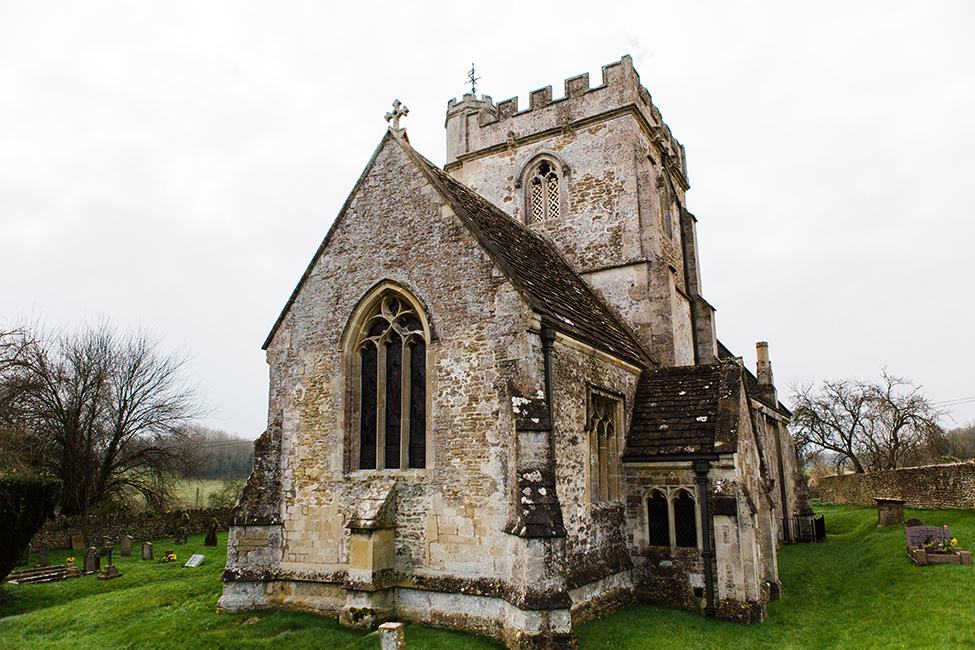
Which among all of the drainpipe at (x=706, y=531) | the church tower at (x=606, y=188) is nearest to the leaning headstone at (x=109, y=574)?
the church tower at (x=606, y=188)

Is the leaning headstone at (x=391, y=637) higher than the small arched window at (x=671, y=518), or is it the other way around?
the small arched window at (x=671, y=518)

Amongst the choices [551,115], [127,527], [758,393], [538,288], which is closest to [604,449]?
[538,288]

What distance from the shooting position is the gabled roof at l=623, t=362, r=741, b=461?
11.6 meters

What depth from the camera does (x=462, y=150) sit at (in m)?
19.8

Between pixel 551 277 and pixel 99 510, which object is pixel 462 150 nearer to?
pixel 551 277

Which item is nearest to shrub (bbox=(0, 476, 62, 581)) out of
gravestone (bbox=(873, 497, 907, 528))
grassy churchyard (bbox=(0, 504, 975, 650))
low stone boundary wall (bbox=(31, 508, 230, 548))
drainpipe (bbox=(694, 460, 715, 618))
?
grassy churchyard (bbox=(0, 504, 975, 650))

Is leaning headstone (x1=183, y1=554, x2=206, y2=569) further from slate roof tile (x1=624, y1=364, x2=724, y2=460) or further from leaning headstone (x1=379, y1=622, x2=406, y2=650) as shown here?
slate roof tile (x1=624, y1=364, x2=724, y2=460)

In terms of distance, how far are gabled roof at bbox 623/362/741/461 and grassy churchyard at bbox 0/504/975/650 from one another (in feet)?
9.86

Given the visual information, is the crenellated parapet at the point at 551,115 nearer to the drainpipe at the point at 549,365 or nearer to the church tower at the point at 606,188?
the church tower at the point at 606,188

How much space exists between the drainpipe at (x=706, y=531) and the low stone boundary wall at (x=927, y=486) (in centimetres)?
1670

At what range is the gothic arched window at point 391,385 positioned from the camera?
1095cm

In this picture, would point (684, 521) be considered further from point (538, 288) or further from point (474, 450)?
point (538, 288)

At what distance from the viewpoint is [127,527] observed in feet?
88.6

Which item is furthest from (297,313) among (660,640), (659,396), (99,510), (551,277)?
(99,510)
